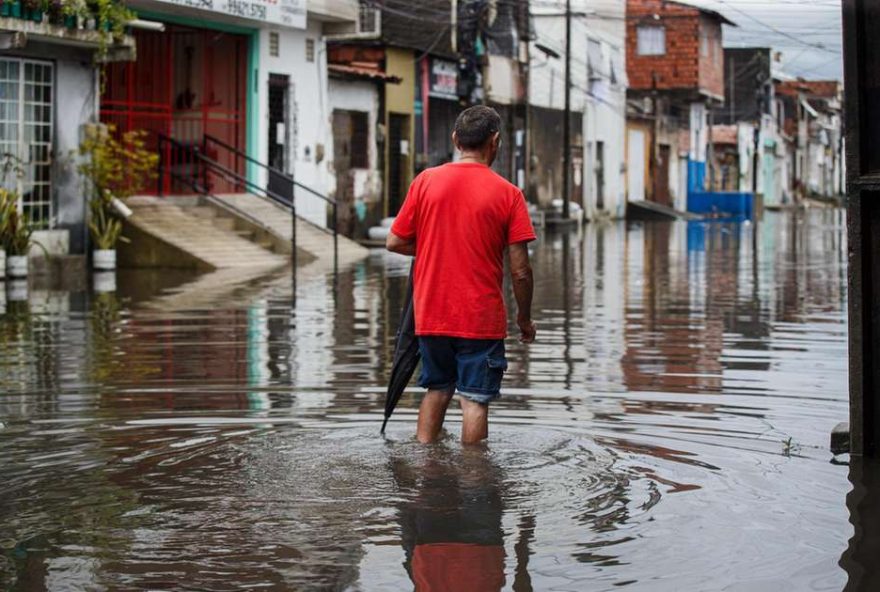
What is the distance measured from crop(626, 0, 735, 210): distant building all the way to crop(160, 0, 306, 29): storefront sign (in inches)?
1184

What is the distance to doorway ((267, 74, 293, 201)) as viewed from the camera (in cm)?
3369

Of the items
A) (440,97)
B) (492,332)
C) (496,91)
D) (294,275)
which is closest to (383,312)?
(294,275)

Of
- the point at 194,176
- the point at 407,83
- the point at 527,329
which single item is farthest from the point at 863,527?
the point at 407,83

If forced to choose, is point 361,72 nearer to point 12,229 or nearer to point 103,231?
point 103,231

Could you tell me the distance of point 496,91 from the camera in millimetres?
47938

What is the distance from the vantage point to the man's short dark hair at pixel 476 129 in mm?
7508

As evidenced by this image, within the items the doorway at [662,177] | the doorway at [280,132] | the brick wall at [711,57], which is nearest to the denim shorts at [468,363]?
the doorway at [280,132]

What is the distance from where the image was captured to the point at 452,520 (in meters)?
6.17

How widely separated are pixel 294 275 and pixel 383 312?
274 inches

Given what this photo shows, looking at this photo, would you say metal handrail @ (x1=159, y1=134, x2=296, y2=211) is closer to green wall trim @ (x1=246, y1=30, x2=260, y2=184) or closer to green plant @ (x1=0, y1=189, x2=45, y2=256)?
green wall trim @ (x1=246, y1=30, x2=260, y2=184)

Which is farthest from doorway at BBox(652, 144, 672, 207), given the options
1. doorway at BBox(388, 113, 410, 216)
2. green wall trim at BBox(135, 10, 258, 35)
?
green wall trim at BBox(135, 10, 258, 35)

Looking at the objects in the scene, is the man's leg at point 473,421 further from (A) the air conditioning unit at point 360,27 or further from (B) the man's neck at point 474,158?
(A) the air conditioning unit at point 360,27

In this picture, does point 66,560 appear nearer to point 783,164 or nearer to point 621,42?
point 621,42

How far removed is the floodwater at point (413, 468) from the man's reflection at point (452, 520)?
0.05 feet
